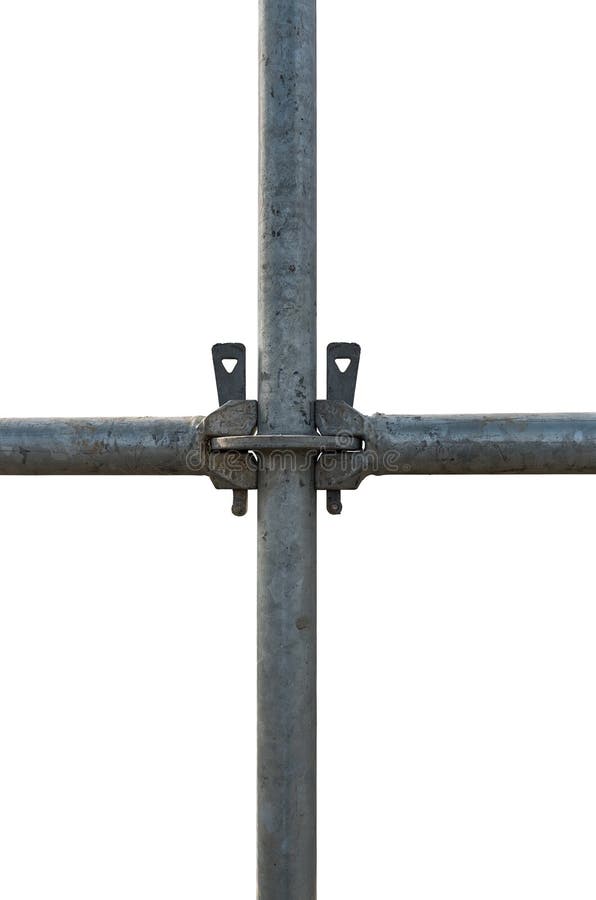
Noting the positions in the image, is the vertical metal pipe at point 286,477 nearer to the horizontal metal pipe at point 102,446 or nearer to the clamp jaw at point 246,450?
the clamp jaw at point 246,450

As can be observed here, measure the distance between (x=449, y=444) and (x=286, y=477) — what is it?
39cm

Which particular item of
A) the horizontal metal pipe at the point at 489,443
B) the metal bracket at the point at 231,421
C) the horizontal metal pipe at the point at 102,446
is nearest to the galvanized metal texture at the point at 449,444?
the horizontal metal pipe at the point at 489,443

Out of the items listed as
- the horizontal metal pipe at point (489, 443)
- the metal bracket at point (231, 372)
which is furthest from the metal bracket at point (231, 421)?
the horizontal metal pipe at point (489, 443)

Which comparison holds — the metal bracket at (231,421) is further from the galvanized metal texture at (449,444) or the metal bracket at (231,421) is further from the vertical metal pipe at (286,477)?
the galvanized metal texture at (449,444)

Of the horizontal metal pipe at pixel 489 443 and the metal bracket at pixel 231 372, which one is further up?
the metal bracket at pixel 231 372

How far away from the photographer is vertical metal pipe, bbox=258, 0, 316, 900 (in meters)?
1.51

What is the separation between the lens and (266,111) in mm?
1525

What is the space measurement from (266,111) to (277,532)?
953mm

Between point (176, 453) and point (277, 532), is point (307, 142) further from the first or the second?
point (277, 532)

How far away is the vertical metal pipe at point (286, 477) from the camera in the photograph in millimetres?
1506

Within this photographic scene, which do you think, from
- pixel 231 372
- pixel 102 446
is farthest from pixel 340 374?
pixel 102 446

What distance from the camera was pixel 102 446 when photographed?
1579 millimetres

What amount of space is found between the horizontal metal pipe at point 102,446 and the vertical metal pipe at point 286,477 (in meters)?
0.21

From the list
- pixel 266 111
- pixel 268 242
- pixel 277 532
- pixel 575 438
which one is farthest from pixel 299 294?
pixel 575 438
